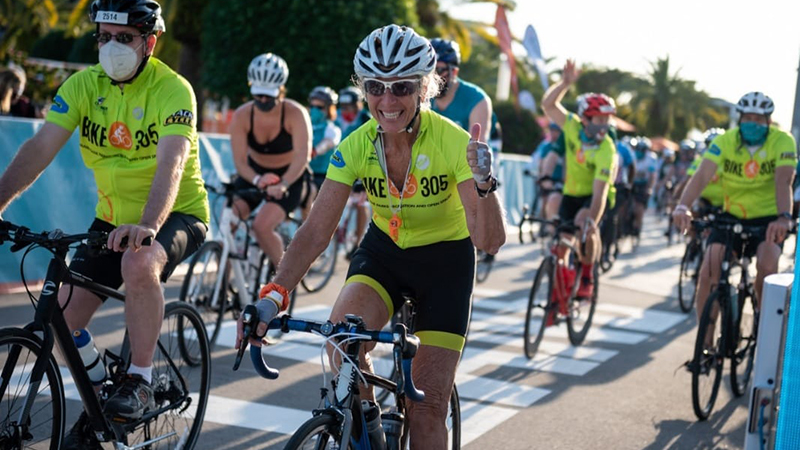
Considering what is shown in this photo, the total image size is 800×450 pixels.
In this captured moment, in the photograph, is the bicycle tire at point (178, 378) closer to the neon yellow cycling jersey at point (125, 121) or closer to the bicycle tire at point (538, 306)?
the neon yellow cycling jersey at point (125, 121)

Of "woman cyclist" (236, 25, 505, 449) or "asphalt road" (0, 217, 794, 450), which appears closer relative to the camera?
"woman cyclist" (236, 25, 505, 449)

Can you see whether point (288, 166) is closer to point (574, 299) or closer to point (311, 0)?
point (574, 299)

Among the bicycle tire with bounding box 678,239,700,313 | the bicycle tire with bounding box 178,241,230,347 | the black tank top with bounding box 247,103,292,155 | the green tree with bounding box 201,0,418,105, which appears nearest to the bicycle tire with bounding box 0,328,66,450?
the bicycle tire with bounding box 178,241,230,347

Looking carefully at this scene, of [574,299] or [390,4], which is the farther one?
[390,4]

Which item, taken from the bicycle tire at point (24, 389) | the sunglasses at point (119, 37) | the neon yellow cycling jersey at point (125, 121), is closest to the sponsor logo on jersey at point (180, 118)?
the neon yellow cycling jersey at point (125, 121)

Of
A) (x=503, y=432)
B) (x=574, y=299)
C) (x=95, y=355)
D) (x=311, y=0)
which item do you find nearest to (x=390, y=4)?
(x=311, y=0)

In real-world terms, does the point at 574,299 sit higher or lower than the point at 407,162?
lower

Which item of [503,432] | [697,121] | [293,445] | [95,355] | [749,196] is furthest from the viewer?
[697,121]

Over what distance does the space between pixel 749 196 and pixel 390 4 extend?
18.3 meters

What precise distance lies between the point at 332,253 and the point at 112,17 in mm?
7667

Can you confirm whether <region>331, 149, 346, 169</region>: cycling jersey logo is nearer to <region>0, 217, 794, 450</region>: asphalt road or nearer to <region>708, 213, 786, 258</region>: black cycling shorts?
<region>0, 217, 794, 450</region>: asphalt road

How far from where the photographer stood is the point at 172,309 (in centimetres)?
512

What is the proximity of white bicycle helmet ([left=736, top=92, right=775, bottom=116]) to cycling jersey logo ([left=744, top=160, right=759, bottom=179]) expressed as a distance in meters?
0.40

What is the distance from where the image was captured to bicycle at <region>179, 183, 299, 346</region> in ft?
25.8
